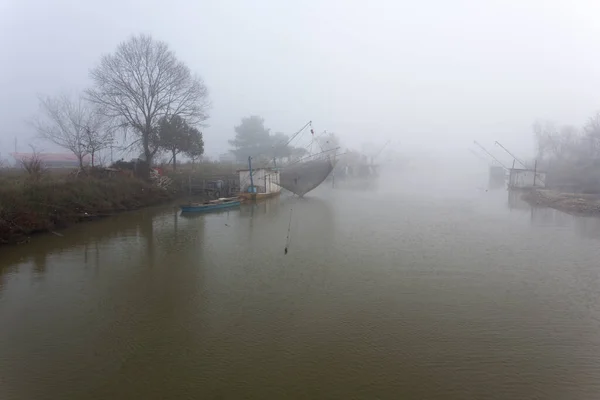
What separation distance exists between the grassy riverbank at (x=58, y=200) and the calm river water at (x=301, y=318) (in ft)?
3.04

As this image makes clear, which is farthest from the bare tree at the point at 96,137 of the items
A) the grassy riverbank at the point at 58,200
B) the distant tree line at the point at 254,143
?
the distant tree line at the point at 254,143

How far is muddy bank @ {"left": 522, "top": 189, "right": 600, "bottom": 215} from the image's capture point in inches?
771

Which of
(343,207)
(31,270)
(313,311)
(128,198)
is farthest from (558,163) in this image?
(31,270)

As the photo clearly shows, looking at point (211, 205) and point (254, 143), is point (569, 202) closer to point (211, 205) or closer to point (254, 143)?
point (211, 205)

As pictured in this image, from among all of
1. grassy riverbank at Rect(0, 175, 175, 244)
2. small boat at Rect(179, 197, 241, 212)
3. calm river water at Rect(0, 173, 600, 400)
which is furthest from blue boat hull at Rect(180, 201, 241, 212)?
calm river water at Rect(0, 173, 600, 400)

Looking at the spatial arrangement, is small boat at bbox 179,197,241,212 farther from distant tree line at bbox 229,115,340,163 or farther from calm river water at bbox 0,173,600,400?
distant tree line at bbox 229,115,340,163

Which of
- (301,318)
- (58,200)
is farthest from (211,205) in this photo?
(301,318)

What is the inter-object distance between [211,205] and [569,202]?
60.2 feet

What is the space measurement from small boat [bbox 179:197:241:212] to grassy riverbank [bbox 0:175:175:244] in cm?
305

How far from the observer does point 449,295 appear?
7941mm

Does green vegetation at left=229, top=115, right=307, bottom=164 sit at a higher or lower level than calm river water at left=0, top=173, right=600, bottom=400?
higher

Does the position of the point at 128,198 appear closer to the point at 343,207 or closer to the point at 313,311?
the point at 343,207

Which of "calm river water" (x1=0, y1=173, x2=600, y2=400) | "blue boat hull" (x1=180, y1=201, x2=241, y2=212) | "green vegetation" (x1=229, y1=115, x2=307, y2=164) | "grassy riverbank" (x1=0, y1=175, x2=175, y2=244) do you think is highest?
"green vegetation" (x1=229, y1=115, x2=307, y2=164)

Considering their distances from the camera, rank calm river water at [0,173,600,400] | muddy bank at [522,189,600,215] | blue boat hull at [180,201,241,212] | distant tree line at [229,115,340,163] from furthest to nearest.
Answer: distant tree line at [229,115,340,163]
muddy bank at [522,189,600,215]
blue boat hull at [180,201,241,212]
calm river water at [0,173,600,400]
